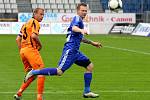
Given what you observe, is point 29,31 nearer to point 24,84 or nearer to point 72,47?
point 72,47

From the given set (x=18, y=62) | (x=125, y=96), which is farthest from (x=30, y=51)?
(x=18, y=62)

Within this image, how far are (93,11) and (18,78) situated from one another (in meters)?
45.1

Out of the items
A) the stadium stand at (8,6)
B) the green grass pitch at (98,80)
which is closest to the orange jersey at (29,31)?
the green grass pitch at (98,80)

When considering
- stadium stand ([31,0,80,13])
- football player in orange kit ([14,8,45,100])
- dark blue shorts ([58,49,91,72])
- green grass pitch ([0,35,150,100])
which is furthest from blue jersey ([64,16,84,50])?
stadium stand ([31,0,80,13])

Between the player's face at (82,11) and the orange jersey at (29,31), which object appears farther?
the player's face at (82,11)

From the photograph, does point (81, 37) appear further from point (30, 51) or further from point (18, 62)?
point (18, 62)

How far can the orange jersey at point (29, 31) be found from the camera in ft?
37.7

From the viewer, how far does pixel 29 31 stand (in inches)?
458

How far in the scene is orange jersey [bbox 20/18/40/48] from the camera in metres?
11.5

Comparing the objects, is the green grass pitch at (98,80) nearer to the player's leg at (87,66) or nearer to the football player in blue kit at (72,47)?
the player's leg at (87,66)

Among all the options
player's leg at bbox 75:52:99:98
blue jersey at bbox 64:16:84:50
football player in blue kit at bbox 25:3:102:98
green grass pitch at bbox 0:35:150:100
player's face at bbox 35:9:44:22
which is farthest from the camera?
green grass pitch at bbox 0:35:150:100

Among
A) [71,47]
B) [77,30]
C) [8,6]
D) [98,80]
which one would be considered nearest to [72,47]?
[71,47]

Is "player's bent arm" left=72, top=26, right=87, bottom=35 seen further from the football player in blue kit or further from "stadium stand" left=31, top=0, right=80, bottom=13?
"stadium stand" left=31, top=0, right=80, bottom=13

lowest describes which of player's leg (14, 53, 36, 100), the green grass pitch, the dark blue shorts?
the green grass pitch
